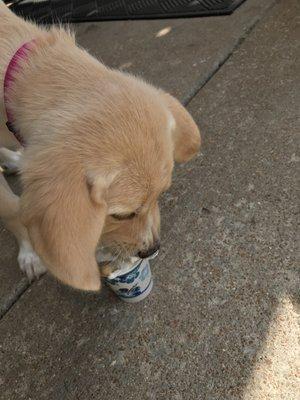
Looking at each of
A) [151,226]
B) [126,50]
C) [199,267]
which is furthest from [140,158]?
[126,50]

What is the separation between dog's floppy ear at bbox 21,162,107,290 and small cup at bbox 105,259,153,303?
384 millimetres

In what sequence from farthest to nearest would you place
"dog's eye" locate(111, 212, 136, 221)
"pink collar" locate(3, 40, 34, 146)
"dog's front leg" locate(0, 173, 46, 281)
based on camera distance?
"dog's front leg" locate(0, 173, 46, 281) → "pink collar" locate(3, 40, 34, 146) → "dog's eye" locate(111, 212, 136, 221)

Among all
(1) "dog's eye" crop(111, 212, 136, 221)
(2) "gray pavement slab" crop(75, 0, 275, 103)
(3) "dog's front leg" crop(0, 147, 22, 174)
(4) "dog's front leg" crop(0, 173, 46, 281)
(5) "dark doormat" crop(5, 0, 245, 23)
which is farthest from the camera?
(5) "dark doormat" crop(5, 0, 245, 23)

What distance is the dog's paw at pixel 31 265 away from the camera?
2.96 meters

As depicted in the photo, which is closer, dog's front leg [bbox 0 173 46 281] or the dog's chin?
the dog's chin

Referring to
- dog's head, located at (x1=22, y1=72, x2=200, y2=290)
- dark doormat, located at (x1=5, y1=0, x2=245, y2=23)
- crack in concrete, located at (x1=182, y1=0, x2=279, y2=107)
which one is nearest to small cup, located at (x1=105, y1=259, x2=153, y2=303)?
dog's head, located at (x1=22, y1=72, x2=200, y2=290)

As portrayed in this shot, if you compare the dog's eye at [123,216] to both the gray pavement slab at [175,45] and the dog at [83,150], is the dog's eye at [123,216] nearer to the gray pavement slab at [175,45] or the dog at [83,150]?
the dog at [83,150]

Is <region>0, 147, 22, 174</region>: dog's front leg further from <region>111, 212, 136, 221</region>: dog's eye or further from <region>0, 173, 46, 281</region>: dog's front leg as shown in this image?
<region>111, 212, 136, 221</region>: dog's eye

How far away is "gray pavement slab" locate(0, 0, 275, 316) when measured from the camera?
4306 millimetres

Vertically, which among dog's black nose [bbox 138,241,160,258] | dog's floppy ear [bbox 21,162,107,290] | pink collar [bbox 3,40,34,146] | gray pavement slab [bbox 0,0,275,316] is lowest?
gray pavement slab [bbox 0,0,275,316]

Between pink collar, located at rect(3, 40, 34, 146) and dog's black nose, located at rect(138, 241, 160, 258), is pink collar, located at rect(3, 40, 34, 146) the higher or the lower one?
the higher one

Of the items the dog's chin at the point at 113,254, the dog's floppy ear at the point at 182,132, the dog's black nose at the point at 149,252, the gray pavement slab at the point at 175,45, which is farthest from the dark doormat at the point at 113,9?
the dog's chin at the point at 113,254

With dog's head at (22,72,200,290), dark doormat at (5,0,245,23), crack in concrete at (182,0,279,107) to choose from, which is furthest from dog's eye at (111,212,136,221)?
dark doormat at (5,0,245,23)

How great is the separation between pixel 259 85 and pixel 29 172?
2.65 metres
